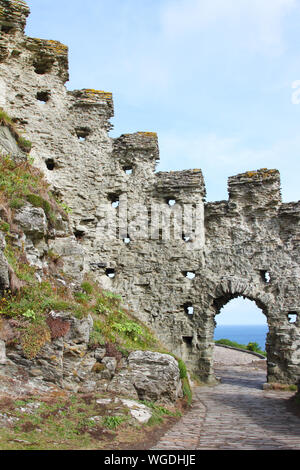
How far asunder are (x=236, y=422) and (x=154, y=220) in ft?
31.8

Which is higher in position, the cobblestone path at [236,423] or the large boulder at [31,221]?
the large boulder at [31,221]

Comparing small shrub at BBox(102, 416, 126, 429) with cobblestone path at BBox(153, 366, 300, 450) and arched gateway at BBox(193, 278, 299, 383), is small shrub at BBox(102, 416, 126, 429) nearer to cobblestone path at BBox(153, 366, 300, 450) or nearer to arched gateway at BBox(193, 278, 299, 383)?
cobblestone path at BBox(153, 366, 300, 450)

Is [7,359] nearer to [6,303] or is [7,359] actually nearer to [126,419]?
[6,303]

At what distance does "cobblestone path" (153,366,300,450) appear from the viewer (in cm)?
704

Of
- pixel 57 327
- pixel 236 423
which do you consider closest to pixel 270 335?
pixel 236 423

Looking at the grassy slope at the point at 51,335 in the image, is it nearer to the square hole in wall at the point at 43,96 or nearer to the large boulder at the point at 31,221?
the large boulder at the point at 31,221

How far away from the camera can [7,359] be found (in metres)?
7.90

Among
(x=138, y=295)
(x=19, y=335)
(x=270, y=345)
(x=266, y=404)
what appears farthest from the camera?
(x=138, y=295)

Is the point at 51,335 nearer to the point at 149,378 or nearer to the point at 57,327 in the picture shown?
the point at 57,327

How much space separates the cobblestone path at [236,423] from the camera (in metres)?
7.04

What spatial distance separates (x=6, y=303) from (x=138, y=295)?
852 centimetres

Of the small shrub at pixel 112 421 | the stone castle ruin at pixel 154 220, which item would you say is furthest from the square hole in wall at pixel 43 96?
the small shrub at pixel 112 421

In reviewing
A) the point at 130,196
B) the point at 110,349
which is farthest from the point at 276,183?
the point at 110,349

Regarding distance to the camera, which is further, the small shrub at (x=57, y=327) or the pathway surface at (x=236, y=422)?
the small shrub at (x=57, y=327)
